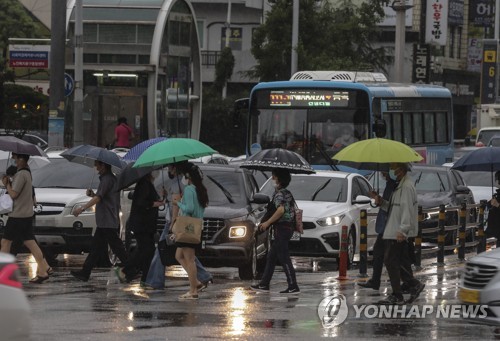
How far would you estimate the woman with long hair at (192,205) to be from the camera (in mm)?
16109

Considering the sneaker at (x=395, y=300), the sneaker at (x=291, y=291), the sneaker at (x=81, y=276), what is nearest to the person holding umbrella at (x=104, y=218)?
the sneaker at (x=81, y=276)

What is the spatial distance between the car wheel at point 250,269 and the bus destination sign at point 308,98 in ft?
37.0

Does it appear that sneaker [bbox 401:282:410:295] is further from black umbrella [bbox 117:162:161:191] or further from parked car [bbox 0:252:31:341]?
parked car [bbox 0:252:31:341]

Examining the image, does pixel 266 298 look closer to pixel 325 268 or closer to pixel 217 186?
pixel 217 186

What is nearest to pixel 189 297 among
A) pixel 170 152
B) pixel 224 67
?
pixel 170 152

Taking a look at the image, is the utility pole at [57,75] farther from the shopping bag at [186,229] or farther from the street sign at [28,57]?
the shopping bag at [186,229]

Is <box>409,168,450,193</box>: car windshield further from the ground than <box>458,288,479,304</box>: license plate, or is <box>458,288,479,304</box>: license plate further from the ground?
<box>458,288,479,304</box>: license plate

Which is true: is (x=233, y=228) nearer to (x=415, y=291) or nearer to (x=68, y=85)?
(x=415, y=291)

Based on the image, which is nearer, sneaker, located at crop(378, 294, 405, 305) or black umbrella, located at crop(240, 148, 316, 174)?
sneaker, located at crop(378, 294, 405, 305)

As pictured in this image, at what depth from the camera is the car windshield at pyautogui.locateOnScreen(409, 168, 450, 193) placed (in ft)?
87.2

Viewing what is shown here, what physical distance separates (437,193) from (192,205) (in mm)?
11067

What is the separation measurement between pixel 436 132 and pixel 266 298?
19.8 m

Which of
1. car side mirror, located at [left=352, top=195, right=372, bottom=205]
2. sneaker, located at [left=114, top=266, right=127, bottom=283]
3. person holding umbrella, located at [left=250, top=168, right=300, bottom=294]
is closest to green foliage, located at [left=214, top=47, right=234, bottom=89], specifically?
car side mirror, located at [left=352, top=195, right=372, bottom=205]

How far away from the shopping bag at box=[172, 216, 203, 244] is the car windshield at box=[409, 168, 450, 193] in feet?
36.3
